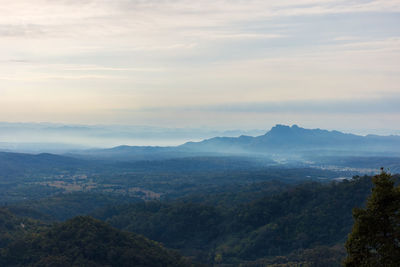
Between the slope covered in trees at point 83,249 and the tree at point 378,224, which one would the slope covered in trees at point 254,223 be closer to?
the slope covered in trees at point 83,249

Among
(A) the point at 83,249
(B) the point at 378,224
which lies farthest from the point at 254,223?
(B) the point at 378,224

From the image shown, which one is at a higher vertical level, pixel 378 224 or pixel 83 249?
pixel 378 224

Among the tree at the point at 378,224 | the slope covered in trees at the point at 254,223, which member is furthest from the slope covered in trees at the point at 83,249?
the tree at the point at 378,224

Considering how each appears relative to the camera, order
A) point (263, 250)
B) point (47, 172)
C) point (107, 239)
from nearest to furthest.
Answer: point (107, 239) → point (263, 250) → point (47, 172)

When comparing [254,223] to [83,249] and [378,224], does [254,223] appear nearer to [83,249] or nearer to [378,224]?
[83,249]

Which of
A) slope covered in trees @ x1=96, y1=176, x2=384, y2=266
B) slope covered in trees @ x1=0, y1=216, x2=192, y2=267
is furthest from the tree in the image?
slope covered in trees @ x1=96, y1=176, x2=384, y2=266

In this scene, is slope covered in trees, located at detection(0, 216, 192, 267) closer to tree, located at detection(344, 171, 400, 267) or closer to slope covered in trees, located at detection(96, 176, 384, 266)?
slope covered in trees, located at detection(96, 176, 384, 266)

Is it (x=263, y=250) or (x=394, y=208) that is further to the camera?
(x=263, y=250)

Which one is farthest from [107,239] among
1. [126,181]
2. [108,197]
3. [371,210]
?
[126,181]

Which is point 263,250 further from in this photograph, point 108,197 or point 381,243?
point 108,197
